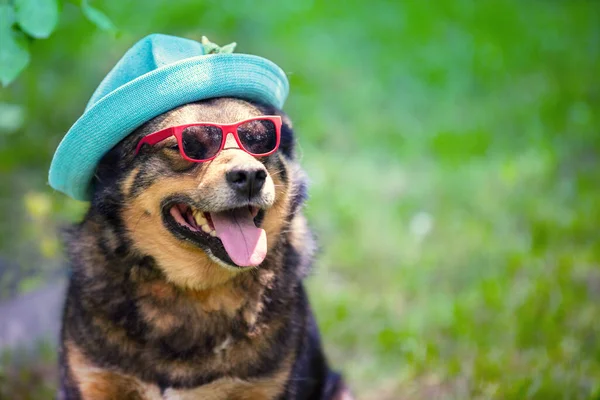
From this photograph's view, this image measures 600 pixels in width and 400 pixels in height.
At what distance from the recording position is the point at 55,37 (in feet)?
27.3

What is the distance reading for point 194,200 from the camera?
3.06 m

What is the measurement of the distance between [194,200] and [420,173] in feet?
15.3

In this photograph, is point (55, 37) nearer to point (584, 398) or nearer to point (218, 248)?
point (218, 248)

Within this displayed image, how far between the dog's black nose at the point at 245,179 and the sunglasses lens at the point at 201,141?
0.64 ft

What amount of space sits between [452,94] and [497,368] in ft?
17.2

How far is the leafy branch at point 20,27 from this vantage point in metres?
3.10

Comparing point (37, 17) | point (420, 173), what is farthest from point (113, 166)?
point (420, 173)

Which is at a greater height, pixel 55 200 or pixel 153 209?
pixel 153 209

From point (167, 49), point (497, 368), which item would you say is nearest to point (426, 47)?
point (497, 368)

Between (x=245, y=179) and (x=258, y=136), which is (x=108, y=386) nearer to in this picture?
(x=245, y=179)

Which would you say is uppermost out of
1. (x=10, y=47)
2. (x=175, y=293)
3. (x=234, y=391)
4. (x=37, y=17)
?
(x=37, y=17)

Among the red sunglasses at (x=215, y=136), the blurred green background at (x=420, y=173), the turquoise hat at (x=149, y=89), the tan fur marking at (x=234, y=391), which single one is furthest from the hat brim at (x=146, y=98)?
the tan fur marking at (x=234, y=391)

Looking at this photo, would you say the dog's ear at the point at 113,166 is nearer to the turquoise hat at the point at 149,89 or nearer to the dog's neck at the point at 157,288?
the turquoise hat at the point at 149,89

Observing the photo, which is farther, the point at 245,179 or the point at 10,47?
the point at 10,47
